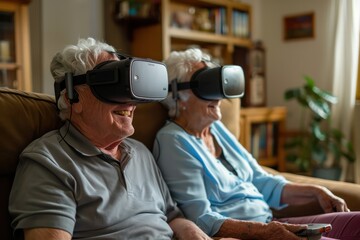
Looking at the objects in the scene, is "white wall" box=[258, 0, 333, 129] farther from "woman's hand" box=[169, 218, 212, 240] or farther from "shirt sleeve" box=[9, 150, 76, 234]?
"shirt sleeve" box=[9, 150, 76, 234]

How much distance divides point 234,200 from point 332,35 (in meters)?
2.57

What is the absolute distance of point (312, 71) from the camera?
12.4ft

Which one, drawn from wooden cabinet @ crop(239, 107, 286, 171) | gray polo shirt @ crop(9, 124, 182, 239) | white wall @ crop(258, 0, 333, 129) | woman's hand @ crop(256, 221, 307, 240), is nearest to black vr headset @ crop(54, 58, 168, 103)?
gray polo shirt @ crop(9, 124, 182, 239)

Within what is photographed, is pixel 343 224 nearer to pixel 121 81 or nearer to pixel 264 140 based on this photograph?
pixel 121 81

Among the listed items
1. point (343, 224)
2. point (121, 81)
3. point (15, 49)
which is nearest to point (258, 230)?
point (343, 224)

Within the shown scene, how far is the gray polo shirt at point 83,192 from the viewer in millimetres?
970

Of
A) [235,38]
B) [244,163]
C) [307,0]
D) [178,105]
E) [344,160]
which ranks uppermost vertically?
[307,0]

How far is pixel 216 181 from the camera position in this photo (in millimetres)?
1399

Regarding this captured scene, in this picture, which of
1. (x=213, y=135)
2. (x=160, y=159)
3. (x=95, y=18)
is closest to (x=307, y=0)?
(x=95, y=18)

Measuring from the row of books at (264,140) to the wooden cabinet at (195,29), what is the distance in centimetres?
66

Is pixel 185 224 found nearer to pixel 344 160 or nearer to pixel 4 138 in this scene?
pixel 4 138

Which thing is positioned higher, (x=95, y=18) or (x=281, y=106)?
(x=95, y=18)

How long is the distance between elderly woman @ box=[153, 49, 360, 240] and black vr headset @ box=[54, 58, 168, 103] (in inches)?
11.7

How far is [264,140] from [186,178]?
7.98ft
